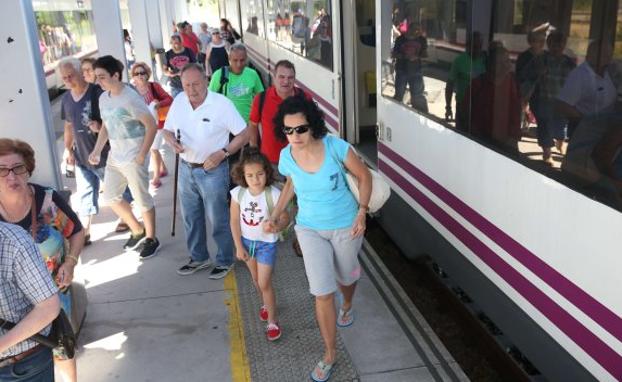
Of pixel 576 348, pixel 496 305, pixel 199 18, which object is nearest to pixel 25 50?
pixel 496 305

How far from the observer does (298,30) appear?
26.9ft

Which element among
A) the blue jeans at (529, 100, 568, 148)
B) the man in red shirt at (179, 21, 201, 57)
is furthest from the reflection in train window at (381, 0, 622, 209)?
the man in red shirt at (179, 21, 201, 57)

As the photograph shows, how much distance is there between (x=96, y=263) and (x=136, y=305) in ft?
3.24

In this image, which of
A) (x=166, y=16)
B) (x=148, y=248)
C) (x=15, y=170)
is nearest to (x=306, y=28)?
(x=148, y=248)

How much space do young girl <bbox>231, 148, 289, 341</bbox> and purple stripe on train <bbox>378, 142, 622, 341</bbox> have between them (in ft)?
3.50

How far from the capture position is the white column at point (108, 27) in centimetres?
836

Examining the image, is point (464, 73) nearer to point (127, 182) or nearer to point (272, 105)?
point (272, 105)

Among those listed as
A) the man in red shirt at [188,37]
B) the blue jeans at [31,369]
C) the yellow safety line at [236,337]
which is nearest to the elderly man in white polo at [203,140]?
the yellow safety line at [236,337]

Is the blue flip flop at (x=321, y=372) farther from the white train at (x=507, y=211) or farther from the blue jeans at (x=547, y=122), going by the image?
the blue jeans at (x=547, y=122)

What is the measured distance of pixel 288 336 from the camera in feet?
12.9

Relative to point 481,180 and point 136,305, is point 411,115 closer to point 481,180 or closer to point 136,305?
point 481,180

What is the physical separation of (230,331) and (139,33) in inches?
375

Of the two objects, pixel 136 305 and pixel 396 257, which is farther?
pixel 396 257

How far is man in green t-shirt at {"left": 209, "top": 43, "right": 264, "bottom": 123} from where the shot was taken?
19.7ft
